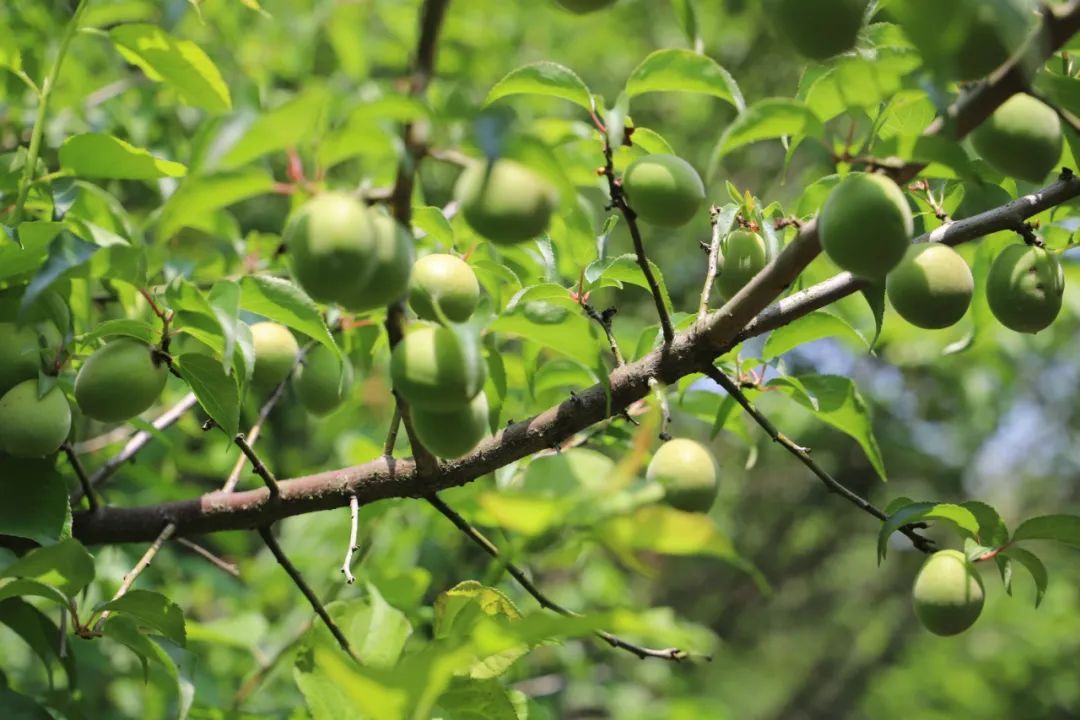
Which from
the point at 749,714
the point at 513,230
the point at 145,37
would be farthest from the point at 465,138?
the point at 749,714

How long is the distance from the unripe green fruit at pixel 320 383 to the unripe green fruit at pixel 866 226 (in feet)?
2.88

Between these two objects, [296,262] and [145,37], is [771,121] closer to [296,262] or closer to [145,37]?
[296,262]

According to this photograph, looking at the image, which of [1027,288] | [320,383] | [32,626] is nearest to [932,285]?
[1027,288]

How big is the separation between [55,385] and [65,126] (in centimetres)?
130

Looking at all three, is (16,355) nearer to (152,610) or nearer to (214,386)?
(214,386)

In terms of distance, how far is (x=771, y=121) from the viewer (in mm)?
987

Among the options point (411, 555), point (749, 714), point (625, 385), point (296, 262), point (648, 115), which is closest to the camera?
point (296, 262)

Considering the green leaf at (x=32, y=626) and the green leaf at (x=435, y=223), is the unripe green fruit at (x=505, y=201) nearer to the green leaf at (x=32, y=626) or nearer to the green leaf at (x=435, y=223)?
the green leaf at (x=435, y=223)

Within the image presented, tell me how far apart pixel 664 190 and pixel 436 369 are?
0.34 meters

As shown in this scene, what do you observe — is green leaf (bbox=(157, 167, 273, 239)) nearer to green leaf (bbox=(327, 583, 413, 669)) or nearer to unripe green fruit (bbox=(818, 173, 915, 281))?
unripe green fruit (bbox=(818, 173, 915, 281))

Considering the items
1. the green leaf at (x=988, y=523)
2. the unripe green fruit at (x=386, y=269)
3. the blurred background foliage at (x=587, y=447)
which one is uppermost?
the unripe green fruit at (x=386, y=269)

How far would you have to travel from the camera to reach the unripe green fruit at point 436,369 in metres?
0.90

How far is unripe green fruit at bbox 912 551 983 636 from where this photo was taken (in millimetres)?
1258

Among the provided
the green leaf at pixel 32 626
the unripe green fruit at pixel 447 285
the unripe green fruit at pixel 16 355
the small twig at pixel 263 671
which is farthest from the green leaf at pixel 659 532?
the small twig at pixel 263 671
